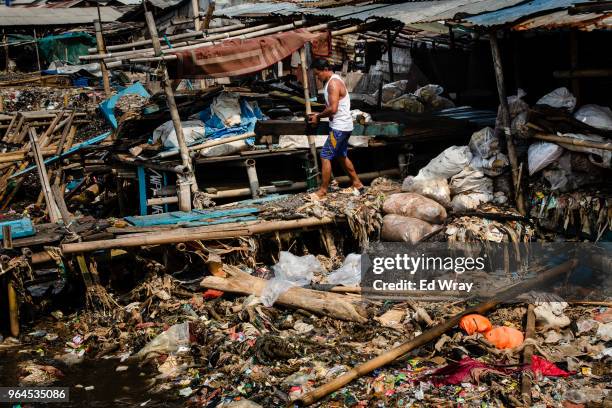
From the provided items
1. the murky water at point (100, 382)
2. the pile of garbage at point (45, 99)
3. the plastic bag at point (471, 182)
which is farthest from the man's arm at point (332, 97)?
the pile of garbage at point (45, 99)

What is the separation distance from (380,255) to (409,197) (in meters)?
0.83

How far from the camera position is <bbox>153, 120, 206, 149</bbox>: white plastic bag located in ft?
30.4

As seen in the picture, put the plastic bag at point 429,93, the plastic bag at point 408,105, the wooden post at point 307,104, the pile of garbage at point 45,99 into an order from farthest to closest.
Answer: the pile of garbage at point 45,99
the plastic bag at point 429,93
the plastic bag at point 408,105
the wooden post at point 307,104

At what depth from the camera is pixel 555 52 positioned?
31.3 feet

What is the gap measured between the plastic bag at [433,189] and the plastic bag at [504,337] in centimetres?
241

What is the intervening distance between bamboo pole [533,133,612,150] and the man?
7.89 ft

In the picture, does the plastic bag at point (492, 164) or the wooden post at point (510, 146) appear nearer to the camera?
the wooden post at point (510, 146)

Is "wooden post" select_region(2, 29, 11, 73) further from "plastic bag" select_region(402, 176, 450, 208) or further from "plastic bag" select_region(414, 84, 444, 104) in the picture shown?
"plastic bag" select_region(402, 176, 450, 208)

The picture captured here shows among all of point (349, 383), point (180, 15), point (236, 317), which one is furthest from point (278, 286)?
point (180, 15)

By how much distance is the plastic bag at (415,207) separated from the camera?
7707mm

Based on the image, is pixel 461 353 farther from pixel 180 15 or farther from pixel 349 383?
pixel 180 15

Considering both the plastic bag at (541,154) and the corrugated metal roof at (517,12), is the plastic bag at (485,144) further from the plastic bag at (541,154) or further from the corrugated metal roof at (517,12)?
the corrugated metal roof at (517,12)

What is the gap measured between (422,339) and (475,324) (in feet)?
1.94

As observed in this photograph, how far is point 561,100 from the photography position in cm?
775
